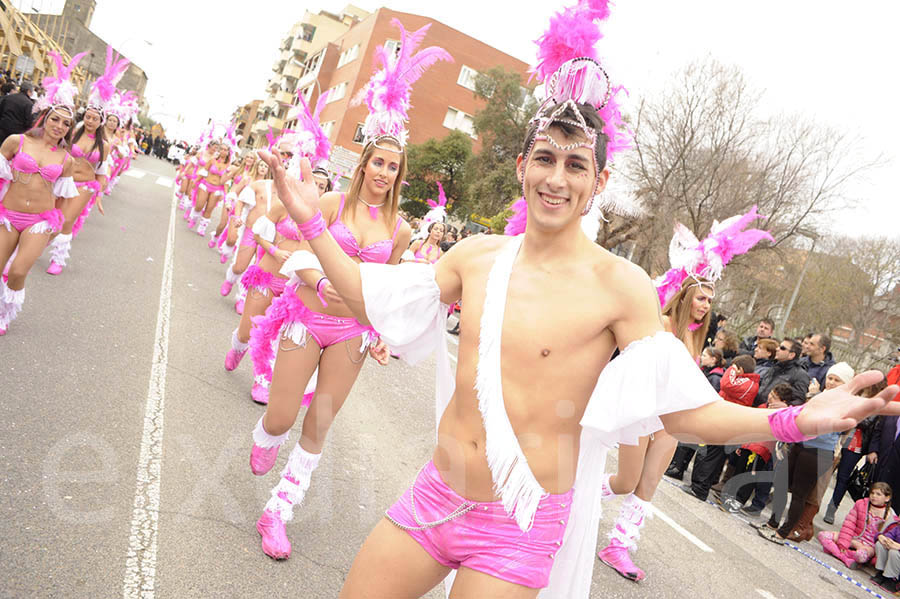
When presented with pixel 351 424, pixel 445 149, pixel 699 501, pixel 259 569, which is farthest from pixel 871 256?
pixel 259 569

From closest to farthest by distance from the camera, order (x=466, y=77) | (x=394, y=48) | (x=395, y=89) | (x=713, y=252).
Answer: (x=395, y=89) < (x=713, y=252) < (x=394, y=48) < (x=466, y=77)

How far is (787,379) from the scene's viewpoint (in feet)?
27.6

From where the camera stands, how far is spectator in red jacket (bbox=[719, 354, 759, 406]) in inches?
333

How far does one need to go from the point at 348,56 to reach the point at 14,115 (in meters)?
A: 46.4

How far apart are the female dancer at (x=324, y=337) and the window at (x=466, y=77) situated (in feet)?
150

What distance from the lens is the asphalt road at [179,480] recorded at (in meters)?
3.34

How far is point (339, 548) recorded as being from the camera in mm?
4023

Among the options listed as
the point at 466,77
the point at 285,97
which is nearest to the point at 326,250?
the point at 466,77

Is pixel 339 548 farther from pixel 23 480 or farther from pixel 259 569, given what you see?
pixel 23 480

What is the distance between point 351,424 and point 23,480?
3076 mm

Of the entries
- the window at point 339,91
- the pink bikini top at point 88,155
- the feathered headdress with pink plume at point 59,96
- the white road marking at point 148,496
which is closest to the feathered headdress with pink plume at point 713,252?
the white road marking at point 148,496

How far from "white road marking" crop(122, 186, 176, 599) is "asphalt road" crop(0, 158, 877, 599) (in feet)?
0.04

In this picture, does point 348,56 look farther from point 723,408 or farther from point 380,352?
point 723,408

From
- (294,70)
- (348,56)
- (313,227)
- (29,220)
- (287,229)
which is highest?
(294,70)
